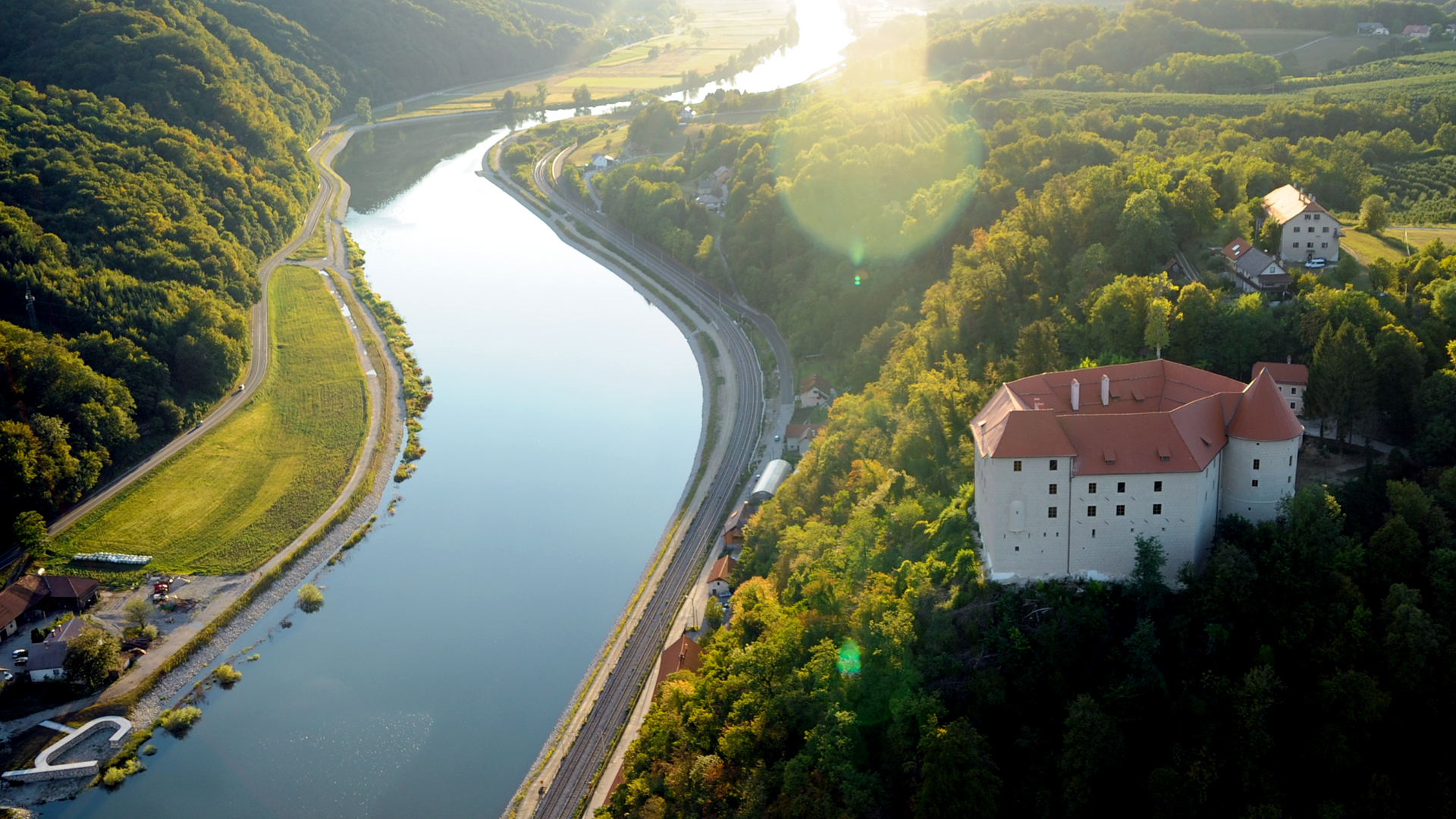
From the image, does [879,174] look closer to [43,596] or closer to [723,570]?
[723,570]

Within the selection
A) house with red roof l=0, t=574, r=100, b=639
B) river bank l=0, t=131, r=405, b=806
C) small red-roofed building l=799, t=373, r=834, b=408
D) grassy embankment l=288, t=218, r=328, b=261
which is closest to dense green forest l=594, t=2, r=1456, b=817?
small red-roofed building l=799, t=373, r=834, b=408

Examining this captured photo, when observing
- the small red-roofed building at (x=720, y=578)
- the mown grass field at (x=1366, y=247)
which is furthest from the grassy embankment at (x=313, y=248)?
the mown grass field at (x=1366, y=247)

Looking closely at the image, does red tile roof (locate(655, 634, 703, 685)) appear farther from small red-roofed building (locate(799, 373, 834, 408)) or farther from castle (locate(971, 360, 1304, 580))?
small red-roofed building (locate(799, 373, 834, 408))

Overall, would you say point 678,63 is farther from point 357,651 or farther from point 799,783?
point 799,783

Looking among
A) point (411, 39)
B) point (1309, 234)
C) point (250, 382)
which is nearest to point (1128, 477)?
point (1309, 234)

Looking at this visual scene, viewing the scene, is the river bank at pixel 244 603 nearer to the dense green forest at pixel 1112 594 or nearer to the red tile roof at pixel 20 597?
the red tile roof at pixel 20 597

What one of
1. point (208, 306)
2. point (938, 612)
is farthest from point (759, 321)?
point (938, 612)
